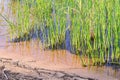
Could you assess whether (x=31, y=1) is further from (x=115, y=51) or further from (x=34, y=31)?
(x=115, y=51)

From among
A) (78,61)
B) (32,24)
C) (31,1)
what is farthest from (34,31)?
(78,61)

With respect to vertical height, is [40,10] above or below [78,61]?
above

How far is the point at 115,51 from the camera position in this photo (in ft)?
9.62

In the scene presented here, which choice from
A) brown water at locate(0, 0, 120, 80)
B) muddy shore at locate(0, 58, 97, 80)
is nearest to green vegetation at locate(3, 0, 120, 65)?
brown water at locate(0, 0, 120, 80)

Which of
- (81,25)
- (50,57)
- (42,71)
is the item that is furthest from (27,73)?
(81,25)

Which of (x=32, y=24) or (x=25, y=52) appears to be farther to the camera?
(x=32, y=24)

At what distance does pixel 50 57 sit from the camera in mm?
3209

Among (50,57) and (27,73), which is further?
(50,57)

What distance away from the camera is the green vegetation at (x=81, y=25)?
2861 millimetres

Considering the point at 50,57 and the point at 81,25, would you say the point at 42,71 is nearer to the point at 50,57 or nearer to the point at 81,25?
the point at 50,57

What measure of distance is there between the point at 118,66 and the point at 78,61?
39 cm

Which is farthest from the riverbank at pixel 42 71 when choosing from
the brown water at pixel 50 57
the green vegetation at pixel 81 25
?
the green vegetation at pixel 81 25

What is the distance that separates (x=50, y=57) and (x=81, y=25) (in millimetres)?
498

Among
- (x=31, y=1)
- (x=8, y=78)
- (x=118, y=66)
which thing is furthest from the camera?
(x=31, y=1)
